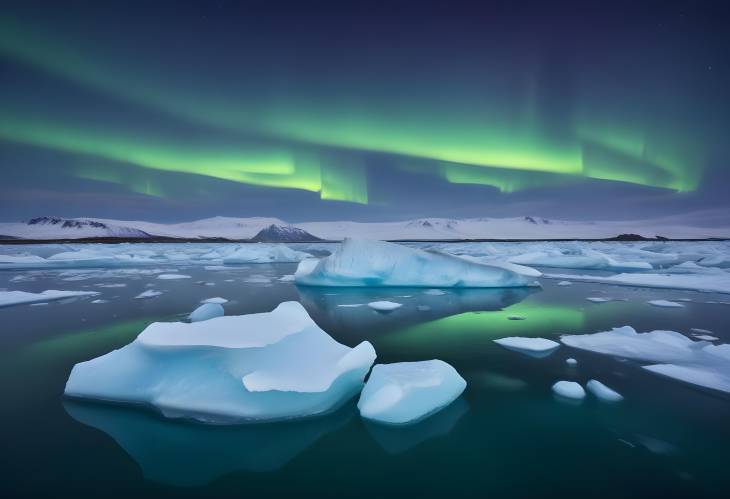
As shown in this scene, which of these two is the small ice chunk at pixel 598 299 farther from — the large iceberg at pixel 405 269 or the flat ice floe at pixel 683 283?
the flat ice floe at pixel 683 283

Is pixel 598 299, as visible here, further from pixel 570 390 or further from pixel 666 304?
pixel 570 390

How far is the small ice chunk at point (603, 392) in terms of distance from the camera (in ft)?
10.8

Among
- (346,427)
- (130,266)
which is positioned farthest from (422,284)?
(130,266)

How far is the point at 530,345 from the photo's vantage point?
4.84m

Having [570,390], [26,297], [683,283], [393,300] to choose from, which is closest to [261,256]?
[26,297]

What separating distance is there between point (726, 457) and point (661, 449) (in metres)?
0.38

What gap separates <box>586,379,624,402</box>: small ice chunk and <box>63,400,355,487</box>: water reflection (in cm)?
234

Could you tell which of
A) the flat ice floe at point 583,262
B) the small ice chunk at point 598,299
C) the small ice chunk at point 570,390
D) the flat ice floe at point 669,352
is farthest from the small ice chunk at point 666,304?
the flat ice floe at point 583,262

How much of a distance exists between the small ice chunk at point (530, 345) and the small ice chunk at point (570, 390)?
1.15 meters

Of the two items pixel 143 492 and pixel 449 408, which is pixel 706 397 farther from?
pixel 143 492

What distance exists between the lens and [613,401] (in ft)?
10.7

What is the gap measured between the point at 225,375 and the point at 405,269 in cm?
869

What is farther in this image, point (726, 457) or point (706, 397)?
point (706, 397)

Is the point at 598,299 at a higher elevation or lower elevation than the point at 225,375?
higher
